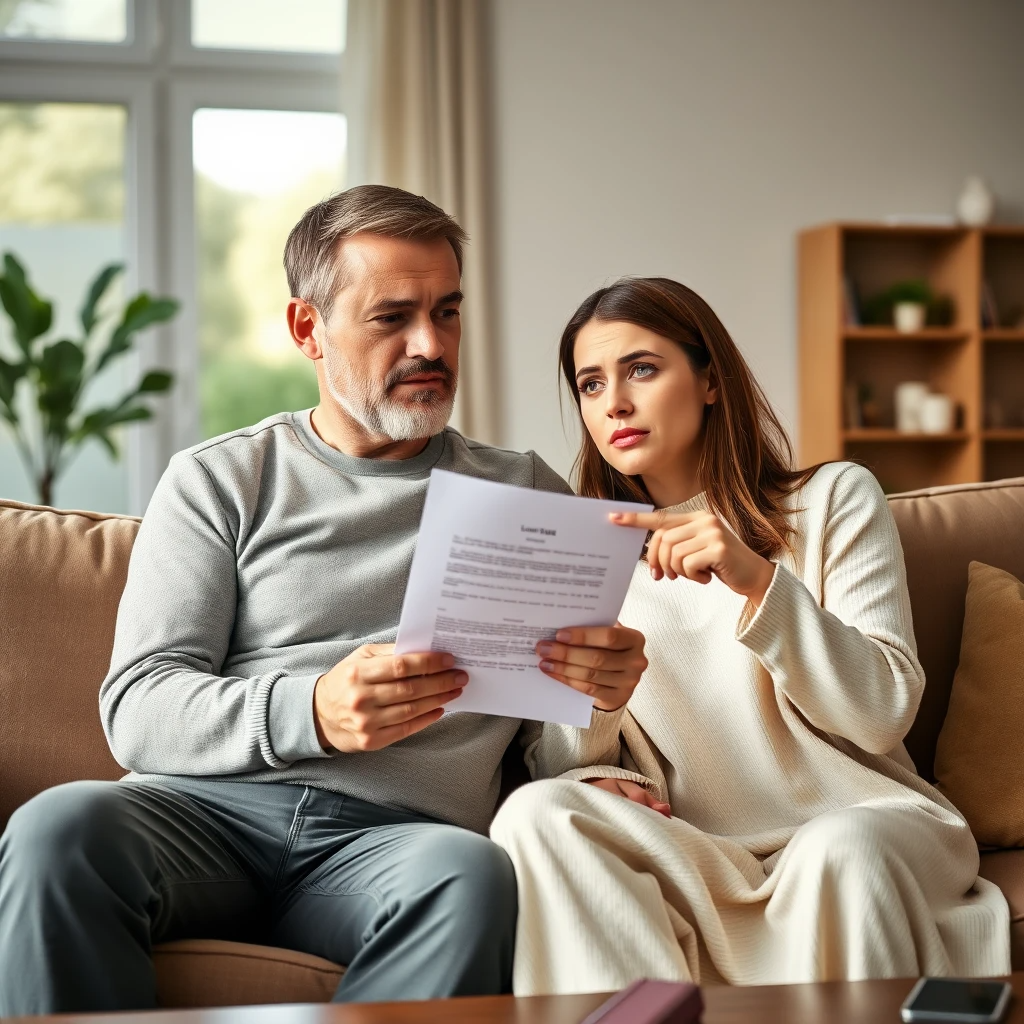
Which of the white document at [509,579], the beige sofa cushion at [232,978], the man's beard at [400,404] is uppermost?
the man's beard at [400,404]

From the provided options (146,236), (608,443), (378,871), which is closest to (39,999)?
(378,871)

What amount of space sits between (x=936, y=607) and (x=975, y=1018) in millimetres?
1049

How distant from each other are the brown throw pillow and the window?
3294 millimetres

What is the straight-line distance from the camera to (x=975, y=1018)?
91cm

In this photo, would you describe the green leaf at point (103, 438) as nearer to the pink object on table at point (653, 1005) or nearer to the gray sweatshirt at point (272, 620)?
the gray sweatshirt at point (272, 620)

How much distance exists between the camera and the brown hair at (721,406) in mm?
1734

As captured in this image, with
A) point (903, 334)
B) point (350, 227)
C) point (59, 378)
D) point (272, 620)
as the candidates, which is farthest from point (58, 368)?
point (903, 334)

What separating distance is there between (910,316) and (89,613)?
352 cm

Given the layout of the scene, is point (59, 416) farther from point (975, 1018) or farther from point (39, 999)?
point (975, 1018)

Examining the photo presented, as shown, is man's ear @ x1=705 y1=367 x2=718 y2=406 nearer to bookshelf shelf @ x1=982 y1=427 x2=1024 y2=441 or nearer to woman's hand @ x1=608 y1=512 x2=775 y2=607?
woman's hand @ x1=608 y1=512 x2=775 y2=607

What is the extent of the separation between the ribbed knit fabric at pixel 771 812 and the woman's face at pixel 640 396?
0.12 meters

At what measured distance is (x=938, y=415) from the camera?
4.50 m

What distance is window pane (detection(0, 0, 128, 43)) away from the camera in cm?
439

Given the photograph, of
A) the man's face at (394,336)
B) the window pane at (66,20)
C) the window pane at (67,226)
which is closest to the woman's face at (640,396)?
the man's face at (394,336)
